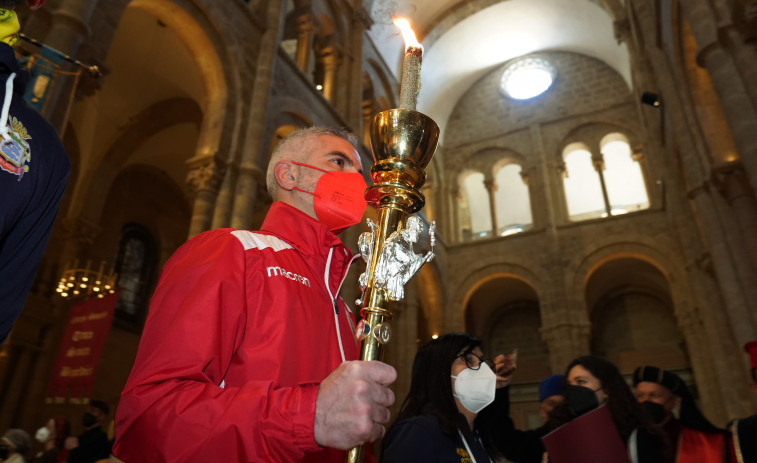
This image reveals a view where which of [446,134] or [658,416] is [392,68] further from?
[658,416]

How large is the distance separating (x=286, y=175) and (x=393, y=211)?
724mm

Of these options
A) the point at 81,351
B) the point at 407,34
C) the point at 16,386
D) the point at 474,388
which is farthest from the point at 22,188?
the point at 16,386

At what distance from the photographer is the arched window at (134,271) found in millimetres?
11594

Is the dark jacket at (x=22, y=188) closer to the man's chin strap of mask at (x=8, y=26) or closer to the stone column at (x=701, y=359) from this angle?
the man's chin strap of mask at (x=8, y=26)

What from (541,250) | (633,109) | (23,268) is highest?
(633,109)

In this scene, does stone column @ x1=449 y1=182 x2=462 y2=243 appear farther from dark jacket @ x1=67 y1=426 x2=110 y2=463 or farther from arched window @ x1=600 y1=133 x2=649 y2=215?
dark jacket @ x1=67 y1=426 x2=110 y2=463

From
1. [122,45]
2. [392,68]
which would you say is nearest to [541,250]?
[392,68]

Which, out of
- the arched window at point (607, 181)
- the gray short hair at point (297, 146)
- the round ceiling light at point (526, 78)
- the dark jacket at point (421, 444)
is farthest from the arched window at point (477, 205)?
the gray short hair at point (297, 146)

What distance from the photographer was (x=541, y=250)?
15055 millimetres

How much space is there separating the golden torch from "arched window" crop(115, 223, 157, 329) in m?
11.8

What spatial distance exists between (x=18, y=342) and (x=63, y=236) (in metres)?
2.21

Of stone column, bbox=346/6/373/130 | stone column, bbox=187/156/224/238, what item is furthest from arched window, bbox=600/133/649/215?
stone column, bbox=187/156/224/238

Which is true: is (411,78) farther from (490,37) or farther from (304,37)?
(490,37)

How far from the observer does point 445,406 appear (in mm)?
2137
